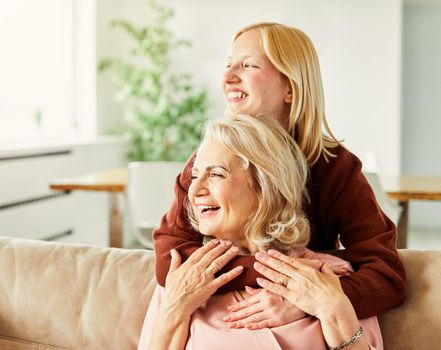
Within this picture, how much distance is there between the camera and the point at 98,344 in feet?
5.61

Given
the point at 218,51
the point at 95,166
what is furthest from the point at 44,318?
the point at 218,51

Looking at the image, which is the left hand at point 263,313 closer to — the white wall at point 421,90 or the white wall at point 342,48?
the white wall at point 342,48

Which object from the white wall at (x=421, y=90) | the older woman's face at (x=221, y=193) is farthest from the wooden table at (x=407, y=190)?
the white wall at (x=421, y=90)

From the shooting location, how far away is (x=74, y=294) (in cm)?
177

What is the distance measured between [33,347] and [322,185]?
894mm

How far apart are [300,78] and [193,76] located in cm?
529

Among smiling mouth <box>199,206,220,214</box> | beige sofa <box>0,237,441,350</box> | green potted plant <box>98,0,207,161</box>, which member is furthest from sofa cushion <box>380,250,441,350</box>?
green potted plant <box>98,0,207,161</box>

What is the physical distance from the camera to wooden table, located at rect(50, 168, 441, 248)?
11.1 feet

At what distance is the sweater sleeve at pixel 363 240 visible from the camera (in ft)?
4.72

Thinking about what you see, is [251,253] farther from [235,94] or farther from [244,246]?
[235,94]

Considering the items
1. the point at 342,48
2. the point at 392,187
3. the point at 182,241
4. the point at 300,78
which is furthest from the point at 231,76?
the point at 342,48

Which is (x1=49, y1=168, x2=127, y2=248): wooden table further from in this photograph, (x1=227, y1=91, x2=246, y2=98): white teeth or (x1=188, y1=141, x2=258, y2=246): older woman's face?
(x1=188, y1=141, x2=258, y2=246): older woman's face

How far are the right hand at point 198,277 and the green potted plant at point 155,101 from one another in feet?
15.3

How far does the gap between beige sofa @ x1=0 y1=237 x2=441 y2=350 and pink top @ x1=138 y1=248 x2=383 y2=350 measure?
0.18 m
